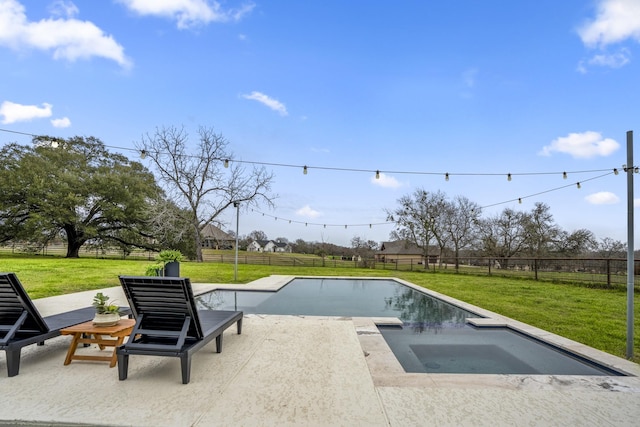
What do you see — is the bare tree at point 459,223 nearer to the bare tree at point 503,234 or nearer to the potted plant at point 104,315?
the bare tree at point 503,234

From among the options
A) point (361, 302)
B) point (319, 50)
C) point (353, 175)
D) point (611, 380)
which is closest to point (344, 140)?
point (353, 175)

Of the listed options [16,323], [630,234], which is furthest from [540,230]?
[16,323]

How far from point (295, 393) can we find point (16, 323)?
2213 millimetres

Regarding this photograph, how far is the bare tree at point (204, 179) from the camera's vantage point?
20.7 metres

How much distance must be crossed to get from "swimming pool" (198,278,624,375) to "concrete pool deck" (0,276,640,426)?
1.07 feet

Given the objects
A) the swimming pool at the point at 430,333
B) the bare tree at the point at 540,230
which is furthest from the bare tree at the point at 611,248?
the swimming pool at the point at 430,333

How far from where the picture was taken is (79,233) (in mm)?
21844

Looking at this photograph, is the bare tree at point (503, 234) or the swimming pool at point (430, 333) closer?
the swimming pool at point (430, 333)

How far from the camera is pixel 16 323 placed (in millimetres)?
2488

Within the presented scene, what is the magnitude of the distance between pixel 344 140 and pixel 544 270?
30.1 ft

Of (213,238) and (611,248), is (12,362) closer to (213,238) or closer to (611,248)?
(213,238)

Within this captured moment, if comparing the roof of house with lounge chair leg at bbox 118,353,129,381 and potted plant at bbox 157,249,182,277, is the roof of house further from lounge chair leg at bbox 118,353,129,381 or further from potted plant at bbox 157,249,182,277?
lounge chair leg at bbox 118,353,129,381

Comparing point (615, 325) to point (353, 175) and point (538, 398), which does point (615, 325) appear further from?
point (353, 175)

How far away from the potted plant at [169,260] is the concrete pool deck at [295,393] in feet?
8.91
